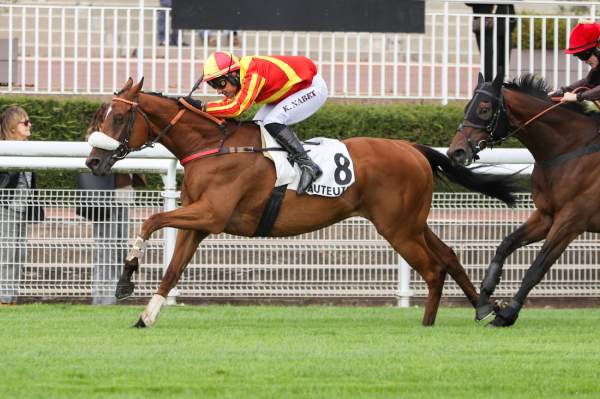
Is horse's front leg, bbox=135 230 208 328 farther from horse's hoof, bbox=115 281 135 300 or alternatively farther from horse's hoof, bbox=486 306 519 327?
horse's hoof, bbox=486 306 519 327

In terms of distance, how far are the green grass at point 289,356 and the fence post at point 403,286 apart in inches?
37.5

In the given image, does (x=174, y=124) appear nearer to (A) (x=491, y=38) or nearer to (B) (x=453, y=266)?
(B) (x=453, y=266)

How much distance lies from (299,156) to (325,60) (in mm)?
6419

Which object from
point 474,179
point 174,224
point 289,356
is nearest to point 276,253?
point 474,179

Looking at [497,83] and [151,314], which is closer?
[151,314]

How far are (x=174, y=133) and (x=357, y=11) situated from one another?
4472 millimetres

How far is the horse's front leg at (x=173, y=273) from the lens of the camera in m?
8.42

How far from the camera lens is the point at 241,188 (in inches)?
343

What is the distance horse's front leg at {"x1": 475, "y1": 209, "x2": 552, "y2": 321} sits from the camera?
29.6 ft

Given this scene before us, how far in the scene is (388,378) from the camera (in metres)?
6.40

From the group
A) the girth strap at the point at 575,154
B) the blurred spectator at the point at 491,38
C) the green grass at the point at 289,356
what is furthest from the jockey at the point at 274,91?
the blurred spectator at the point at 491,38

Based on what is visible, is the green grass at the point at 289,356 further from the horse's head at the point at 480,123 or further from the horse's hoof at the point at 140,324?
the horse's head at the point at 480,123

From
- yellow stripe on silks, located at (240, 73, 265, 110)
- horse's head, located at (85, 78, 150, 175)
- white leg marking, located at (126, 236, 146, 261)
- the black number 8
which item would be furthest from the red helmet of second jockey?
white leg marking, located at (126, 236, 146, 261)

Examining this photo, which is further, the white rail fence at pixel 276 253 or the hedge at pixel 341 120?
the hedge at pixel 341 120
